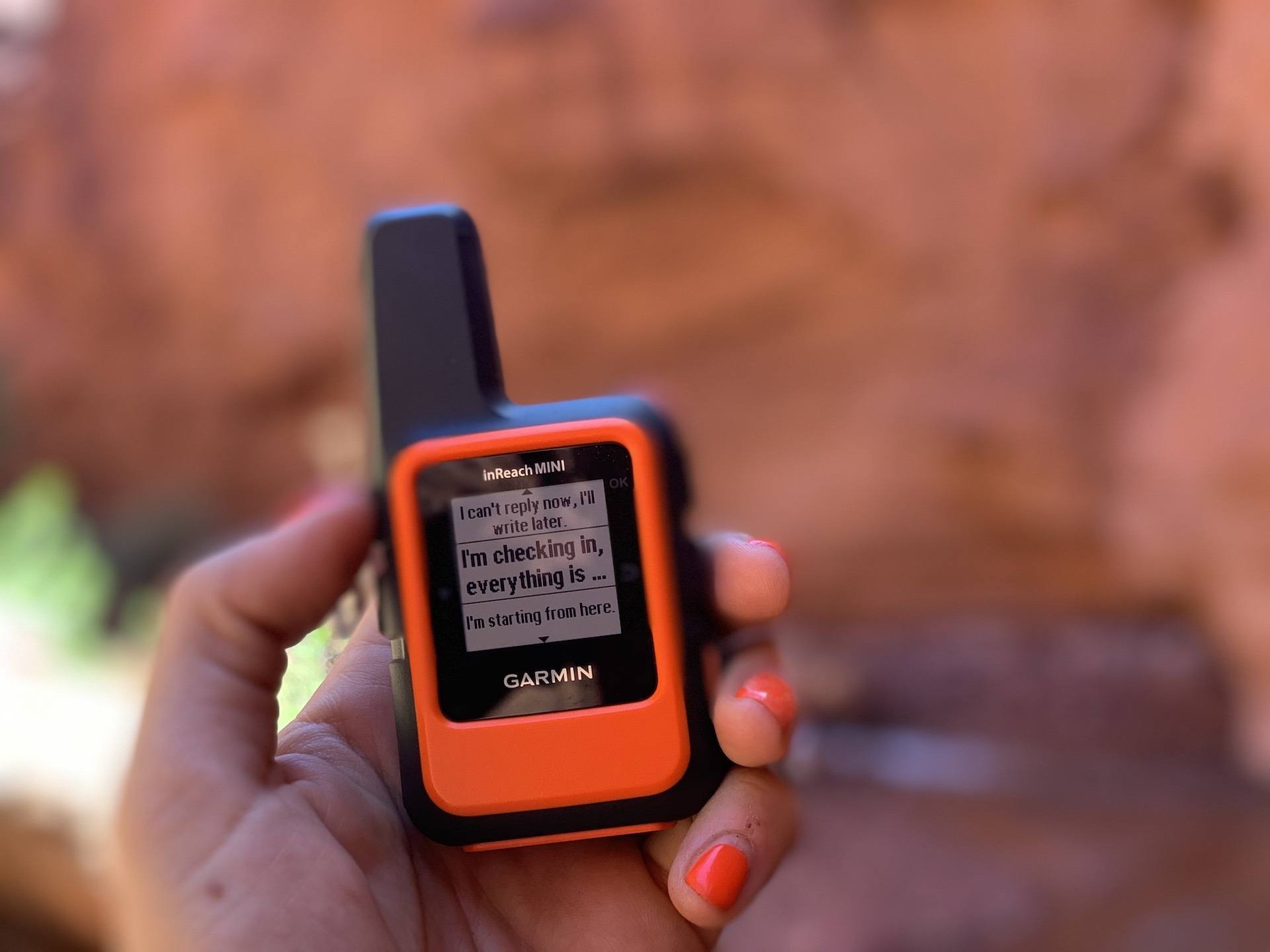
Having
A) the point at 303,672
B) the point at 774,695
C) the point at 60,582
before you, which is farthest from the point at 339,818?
the point at 60,582

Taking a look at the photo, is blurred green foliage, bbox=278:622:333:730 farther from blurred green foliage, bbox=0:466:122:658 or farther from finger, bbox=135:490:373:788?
blurred green foliage, bbox=0:466:122:658

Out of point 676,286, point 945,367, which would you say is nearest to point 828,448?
point 945,367

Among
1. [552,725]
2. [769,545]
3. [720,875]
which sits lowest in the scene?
[720,875]

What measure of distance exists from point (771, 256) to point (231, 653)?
3184mm

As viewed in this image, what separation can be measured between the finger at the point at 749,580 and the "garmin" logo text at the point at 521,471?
0.15m

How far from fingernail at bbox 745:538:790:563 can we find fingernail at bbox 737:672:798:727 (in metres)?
0.10

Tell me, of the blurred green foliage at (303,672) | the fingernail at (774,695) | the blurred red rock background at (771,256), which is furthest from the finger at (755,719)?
the blurred red rock background at (771,256)

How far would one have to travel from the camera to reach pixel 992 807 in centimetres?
302

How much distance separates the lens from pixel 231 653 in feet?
2.45

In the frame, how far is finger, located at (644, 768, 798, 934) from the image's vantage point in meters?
0.79

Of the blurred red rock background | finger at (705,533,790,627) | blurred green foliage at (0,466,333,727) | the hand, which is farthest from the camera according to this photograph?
blurred green foliage at (0,466,333,727)

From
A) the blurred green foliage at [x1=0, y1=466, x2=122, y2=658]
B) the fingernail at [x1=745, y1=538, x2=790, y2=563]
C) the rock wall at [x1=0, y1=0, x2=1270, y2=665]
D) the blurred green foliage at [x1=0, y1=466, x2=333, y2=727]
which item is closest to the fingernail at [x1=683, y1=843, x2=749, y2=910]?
the fingernail at [x1=745, y1=538, x2=790, y2=563]

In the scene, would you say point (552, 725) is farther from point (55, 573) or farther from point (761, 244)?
point (55, 573)

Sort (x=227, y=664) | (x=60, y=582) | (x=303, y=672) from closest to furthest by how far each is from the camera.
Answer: (x=227, y=664) → (x=303, y=672) → (x=60, y=582)
